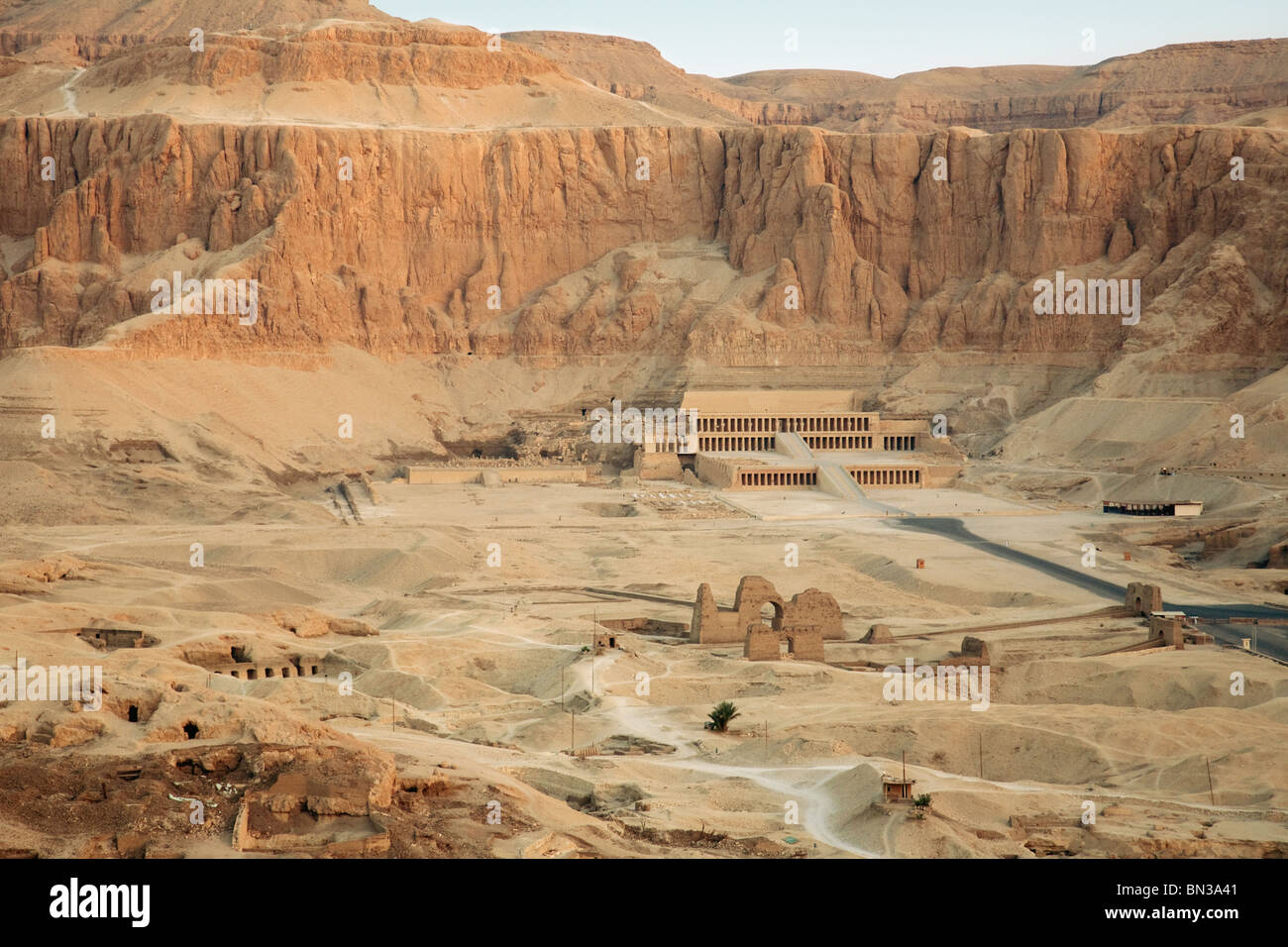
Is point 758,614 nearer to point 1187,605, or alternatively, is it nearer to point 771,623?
point 771,623

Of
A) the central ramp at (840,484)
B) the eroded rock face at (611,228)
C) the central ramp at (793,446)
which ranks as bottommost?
the central ramp at (840,484)

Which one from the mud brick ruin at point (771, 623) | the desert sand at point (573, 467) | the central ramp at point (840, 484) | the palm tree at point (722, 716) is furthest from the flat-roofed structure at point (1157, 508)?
the palm tree at point (722, 716)

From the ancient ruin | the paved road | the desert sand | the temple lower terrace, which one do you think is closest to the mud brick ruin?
the ancient ruin

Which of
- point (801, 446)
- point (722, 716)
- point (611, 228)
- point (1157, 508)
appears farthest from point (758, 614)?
point (611, 228)

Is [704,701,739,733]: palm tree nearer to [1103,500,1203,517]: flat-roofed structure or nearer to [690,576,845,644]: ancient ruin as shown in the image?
[690,576,845,644]: ancient ruin

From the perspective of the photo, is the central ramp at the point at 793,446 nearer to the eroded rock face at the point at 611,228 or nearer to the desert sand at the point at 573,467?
the desert sand at the point at 573,467

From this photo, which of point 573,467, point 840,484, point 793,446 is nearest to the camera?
point 840,484

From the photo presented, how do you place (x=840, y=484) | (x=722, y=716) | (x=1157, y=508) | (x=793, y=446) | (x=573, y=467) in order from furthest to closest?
(x=793, y=446)
(x=573, y=467)
(x=840, y=484)
(x=1157, y=508)
(x=722, y=716)
